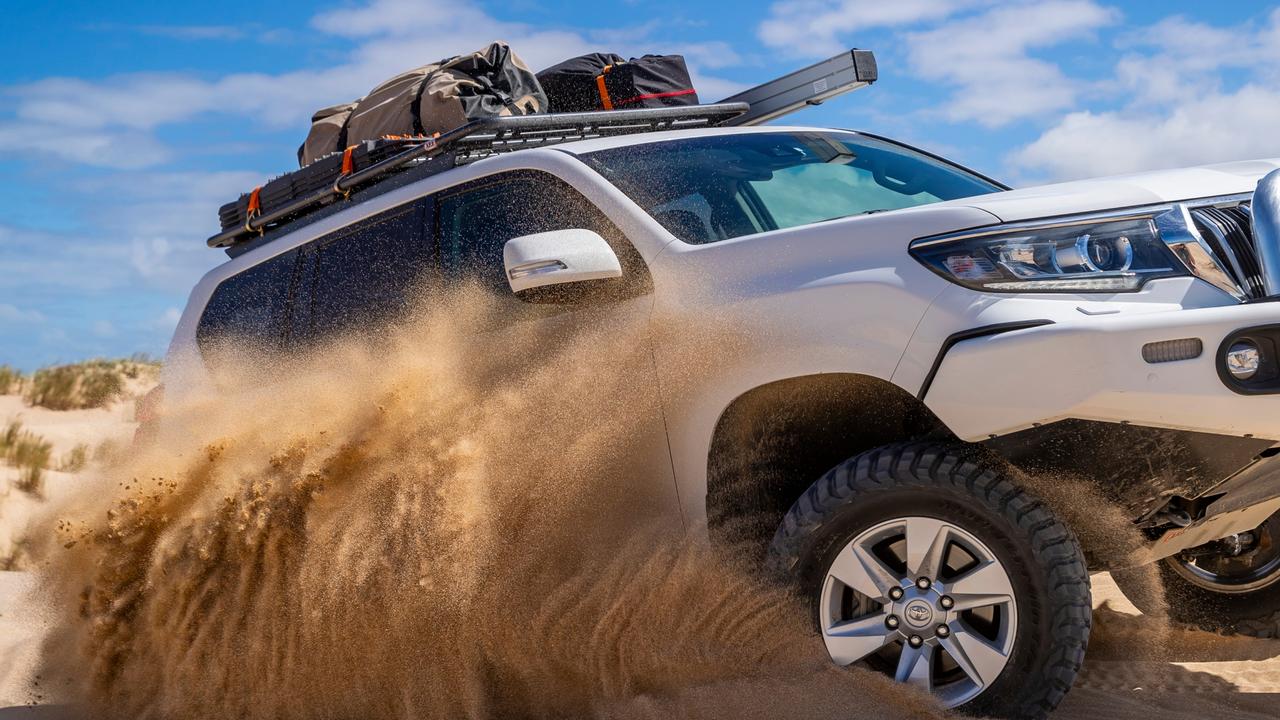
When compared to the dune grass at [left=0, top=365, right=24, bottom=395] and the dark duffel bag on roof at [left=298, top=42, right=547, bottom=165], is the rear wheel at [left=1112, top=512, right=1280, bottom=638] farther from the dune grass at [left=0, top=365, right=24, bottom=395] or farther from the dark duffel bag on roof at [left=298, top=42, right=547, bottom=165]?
the dune grass at [left=0, top=365, right=24, bottom=395]

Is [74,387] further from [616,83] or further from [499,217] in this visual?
[499,217]

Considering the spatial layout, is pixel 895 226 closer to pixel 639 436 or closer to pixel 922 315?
pixel 922 315

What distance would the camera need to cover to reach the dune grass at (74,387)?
2183 cm

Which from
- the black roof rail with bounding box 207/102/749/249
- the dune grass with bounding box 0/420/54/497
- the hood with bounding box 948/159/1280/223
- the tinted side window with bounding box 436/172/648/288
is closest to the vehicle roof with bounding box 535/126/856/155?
the tinted side window with bounding box 436/172/648/288

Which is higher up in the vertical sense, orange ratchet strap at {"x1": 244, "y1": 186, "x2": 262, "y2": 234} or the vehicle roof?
orange ratchet strap at {"x1": 244, "y1": 186, "x2": 262, "y2": 234}

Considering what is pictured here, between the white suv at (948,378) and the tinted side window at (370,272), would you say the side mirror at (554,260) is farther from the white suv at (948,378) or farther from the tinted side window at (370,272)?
the tinted side window at (370,272)

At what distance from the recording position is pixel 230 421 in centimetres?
471

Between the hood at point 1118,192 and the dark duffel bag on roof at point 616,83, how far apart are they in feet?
9.04

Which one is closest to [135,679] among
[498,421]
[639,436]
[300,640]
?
[300,640]

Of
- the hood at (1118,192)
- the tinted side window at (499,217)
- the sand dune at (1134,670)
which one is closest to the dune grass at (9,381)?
the sand dune at (1134,670)

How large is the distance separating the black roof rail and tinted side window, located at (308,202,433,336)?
0.77 feet

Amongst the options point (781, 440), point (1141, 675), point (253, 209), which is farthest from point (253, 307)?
point (1141, 675)

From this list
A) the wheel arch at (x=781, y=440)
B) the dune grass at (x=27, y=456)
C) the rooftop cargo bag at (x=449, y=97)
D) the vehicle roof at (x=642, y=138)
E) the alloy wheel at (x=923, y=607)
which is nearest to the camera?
the alloy wheel at (x=923, y=607)

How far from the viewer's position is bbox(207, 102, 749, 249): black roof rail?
459 cm
